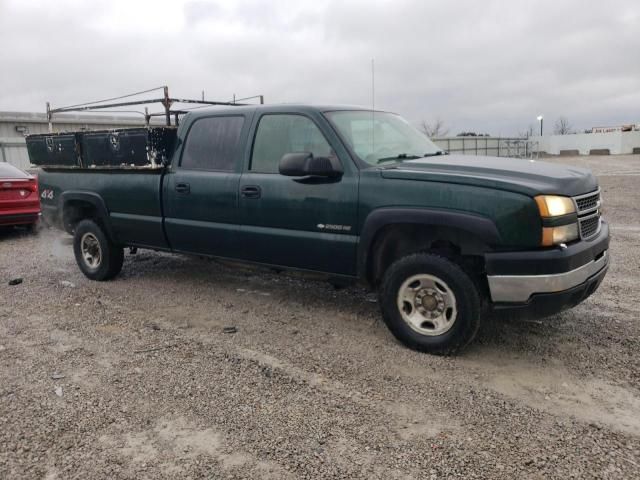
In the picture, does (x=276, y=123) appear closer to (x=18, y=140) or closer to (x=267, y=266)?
(x=267, y=266)

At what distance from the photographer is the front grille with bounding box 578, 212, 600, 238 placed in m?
3.82

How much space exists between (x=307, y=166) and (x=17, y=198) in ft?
25.2

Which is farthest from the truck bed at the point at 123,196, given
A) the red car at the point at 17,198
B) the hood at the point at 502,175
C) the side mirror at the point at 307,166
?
the red car at the point at 17,198

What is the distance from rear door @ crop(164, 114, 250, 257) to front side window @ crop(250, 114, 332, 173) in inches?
8.0

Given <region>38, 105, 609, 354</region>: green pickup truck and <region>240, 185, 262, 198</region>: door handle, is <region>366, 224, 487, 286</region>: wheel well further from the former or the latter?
<region>240, 185, 262, 198</region>: door handle

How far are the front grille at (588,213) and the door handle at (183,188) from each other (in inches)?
132

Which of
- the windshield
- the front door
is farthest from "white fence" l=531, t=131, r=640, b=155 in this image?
the front door

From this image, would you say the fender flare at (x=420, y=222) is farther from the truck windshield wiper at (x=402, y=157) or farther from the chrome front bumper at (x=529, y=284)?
the truck windshield wiper at (x=402, y=157)

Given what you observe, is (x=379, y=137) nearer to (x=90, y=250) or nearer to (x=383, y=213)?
(x=383, y=213)

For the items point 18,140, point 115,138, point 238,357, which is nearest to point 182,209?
point 115,138

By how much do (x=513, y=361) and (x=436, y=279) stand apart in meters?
0.81

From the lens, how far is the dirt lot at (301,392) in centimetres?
271

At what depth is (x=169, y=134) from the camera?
5.47m

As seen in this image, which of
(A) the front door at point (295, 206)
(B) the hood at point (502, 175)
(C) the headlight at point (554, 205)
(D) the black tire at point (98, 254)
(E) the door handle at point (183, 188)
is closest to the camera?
(C) the headlight at point (554, 205)
